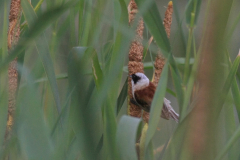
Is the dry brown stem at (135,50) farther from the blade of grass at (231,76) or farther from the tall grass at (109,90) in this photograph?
the blade of grass at (231,76)

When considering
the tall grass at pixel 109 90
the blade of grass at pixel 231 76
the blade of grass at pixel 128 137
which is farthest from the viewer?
the blade of grass at pixel 231 76

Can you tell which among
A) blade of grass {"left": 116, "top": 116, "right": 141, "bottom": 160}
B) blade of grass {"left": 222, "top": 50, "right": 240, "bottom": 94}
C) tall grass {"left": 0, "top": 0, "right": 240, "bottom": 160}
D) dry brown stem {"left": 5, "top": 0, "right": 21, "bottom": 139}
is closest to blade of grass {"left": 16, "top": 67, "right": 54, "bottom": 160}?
tall grass {"left": 0, "top": 0, "right": 240, "bottom": 160}

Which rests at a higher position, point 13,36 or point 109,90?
point 13,36

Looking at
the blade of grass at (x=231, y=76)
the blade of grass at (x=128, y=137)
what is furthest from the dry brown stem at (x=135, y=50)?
the blade of grass at (x=128, y=137)

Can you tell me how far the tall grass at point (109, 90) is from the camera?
0.24 metres

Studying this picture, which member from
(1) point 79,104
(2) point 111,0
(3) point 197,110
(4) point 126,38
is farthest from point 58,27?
(3) point 197,110

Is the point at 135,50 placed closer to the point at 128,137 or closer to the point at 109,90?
the point at 109,90

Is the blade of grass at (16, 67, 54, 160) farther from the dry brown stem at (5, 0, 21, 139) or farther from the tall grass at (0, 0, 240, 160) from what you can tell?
the dry brown stem at (5, 0, 21, 139)

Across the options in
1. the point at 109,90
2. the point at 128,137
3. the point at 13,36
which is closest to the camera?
the point at 128,137

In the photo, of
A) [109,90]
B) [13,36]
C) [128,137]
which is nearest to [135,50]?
[109,90]

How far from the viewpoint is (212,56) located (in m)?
0.23

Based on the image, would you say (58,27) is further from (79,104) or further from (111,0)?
(79,104)

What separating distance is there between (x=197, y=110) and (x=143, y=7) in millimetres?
340

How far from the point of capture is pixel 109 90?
2.12 feet
